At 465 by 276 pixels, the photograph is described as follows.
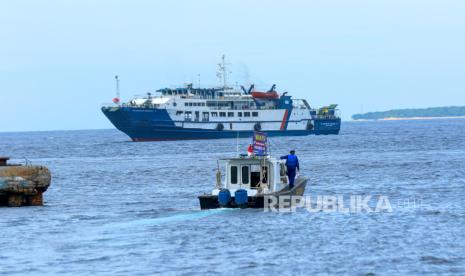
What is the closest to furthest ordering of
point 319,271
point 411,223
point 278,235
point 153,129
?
point 319,271
point 278,235
point 411,223
point 153,129

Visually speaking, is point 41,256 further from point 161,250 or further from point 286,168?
point 286,168

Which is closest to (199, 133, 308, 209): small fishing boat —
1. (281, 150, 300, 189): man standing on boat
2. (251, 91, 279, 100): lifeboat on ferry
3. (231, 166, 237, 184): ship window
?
(231, 166, 237, 184): ship window

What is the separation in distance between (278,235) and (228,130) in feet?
361

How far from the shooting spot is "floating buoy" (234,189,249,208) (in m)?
34.7

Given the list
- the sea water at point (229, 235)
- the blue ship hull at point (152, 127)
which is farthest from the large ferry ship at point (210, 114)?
the sea water at point (229, 235)

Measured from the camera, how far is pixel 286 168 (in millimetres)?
37438

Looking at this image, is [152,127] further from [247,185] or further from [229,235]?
[229,235]

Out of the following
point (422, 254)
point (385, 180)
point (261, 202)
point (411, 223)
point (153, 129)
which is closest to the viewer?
point (422, 254)

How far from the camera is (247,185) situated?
3603cm

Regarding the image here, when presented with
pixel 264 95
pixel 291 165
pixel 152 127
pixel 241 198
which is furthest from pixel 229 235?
pixel 264 95

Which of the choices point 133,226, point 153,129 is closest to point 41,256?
point 133,226

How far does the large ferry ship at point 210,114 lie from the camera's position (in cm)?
13250

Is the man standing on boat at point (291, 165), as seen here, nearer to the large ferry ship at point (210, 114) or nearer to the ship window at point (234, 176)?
the ship window at point (234, 176)

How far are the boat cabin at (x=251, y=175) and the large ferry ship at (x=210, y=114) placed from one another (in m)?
95.5
